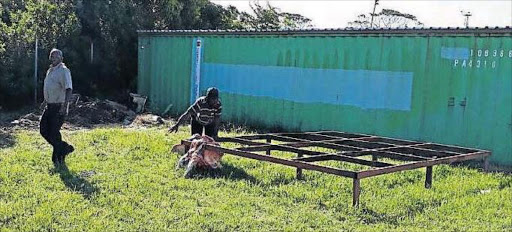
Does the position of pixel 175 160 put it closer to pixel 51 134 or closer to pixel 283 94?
pixel 51 134

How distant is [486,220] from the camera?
619 centimetres

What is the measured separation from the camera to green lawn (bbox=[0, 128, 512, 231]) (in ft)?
18.7

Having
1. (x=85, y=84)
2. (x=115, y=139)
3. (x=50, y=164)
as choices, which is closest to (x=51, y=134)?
(x=50, y=164)

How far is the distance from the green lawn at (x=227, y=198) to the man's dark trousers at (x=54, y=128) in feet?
0.68

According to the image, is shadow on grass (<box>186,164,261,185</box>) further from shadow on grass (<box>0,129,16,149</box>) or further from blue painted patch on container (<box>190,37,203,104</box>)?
blue painted patch on container (<box>190,37,203,104</box>)

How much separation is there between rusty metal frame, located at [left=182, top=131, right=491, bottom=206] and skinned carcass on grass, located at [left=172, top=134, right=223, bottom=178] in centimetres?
12

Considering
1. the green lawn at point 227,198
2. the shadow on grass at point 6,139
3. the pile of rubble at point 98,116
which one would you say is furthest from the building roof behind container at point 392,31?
the shadow on grass at point 6,139

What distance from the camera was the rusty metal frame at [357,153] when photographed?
684cm

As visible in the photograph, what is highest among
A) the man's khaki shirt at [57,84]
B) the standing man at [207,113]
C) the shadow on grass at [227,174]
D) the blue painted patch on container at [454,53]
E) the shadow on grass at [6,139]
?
the blue painted patch on container at [454,53]

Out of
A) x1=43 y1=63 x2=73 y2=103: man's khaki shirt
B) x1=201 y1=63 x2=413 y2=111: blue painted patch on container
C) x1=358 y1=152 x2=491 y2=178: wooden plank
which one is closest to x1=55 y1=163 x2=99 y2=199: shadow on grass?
x1=43 y1=63 x2=73 y2=103: man's khaki shirt

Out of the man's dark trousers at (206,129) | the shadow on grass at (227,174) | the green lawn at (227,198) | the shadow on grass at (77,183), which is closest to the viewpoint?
the green lawn at (227,198)

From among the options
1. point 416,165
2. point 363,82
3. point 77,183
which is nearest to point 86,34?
point 363,82

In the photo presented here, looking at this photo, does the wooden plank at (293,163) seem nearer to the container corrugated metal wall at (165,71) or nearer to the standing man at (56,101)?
the standing man at (56,101)

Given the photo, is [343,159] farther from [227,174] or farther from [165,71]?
[165,71]
